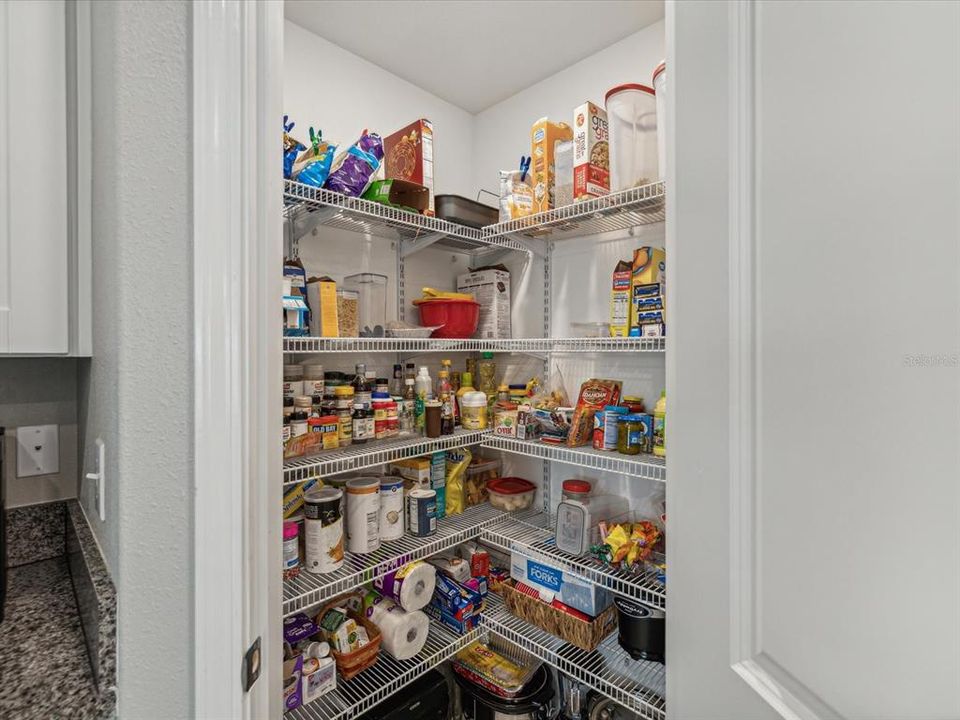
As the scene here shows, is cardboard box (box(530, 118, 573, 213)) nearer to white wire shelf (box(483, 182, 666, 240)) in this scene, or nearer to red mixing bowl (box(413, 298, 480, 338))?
white wire shelf (box(483, 182, 666, 240))

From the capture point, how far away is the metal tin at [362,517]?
1524 millimetres

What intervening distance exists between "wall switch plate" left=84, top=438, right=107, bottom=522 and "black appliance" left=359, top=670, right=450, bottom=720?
109 cm

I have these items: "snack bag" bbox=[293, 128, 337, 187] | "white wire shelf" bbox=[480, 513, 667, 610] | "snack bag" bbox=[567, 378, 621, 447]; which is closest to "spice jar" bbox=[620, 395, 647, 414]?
"snack bag" bbox=[567, 378, 621, 447]

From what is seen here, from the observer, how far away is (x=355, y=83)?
70.0 inches

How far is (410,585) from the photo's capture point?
157cm

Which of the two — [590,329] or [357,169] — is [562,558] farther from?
[357,169]

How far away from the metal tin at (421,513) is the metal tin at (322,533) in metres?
0.31

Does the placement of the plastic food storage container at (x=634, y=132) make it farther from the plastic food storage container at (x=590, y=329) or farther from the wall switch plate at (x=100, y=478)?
the wall switch plate at (x=100, y=478)

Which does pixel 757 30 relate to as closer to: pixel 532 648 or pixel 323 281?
pixel 323 281

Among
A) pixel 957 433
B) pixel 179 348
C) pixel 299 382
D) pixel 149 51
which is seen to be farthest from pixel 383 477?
pixel 957 433

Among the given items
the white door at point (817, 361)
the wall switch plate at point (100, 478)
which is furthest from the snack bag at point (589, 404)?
the wall switch plate at point (100, 478)

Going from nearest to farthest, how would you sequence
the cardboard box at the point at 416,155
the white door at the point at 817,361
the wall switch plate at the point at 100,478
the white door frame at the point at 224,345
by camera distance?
the white door at the point at 817,361
the white door frame at the point at 224,345
the wall switch plate at the point at 100,478
the cardboard box at the point at 416,155

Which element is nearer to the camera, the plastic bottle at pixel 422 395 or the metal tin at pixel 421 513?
the metal tin at pixel 421 513

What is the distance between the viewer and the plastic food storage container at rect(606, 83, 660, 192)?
1.39 meters
